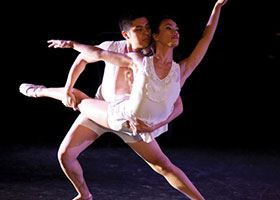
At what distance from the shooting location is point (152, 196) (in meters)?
4.24

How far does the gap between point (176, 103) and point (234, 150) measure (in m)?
2.74

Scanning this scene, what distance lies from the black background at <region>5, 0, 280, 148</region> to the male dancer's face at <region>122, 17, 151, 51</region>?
3.68 meters

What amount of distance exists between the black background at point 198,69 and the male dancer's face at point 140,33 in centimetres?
368

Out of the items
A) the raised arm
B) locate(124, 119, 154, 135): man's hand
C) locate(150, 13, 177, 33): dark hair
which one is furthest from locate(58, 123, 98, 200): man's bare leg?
locate(150, 13, 177, 33): dark hair

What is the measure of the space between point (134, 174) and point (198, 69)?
12.6ft

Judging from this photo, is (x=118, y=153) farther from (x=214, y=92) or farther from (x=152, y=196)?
(x=214, y=92)

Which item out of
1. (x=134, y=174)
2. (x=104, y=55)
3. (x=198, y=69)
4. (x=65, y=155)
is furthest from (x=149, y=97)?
(x=198, y=69)

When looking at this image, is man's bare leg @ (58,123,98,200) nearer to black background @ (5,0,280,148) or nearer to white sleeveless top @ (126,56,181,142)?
white sleeveless top @ (126,56,181,142)

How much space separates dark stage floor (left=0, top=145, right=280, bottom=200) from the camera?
4.31 m

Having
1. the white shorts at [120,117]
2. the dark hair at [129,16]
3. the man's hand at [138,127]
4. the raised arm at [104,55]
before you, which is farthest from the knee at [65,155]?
the dark hair at [129,16]

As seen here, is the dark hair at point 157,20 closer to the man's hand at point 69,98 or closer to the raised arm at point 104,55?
the raised arm at point 104,55

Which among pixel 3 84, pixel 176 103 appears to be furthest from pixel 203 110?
pixel 176 103

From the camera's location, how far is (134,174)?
4895 mm

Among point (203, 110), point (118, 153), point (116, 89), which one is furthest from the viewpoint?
point (203, 110)
